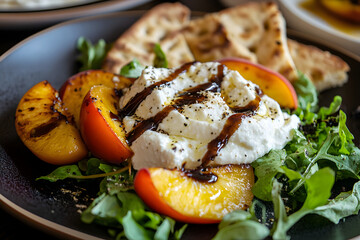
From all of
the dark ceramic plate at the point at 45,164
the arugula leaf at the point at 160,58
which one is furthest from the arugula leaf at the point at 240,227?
the arugula leaf at the point at 160,58

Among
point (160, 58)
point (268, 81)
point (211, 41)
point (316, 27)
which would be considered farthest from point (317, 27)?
point (160, 58)

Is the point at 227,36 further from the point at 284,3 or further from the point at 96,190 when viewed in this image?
the point at 96,190

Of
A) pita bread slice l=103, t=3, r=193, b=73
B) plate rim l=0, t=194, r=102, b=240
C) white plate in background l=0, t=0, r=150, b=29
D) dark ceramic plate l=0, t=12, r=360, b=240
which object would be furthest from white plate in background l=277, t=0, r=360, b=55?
plate rim l=0, t=194, r=102, b=240

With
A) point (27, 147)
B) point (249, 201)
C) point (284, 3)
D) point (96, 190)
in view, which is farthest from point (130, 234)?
point (284, 3)

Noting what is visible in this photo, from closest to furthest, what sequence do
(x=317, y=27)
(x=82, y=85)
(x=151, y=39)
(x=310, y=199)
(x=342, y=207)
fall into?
1. (x=310, y=199)
2. (x=342, y=207)
3. (x=82, y=85)
4. (x=151, y=39)
5. (x=317, y=27)

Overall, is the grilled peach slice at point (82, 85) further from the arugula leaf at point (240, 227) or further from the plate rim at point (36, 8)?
the plate rim at point (36, 8)

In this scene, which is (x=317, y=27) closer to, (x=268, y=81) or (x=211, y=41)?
(x=211, y=41)
